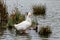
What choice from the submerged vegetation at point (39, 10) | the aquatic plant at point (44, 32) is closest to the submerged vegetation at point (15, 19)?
the aquatic plant at point (44, 32)

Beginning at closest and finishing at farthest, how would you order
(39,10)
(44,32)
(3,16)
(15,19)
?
(44,32) → (15,19) → (3,16) → (39,10)

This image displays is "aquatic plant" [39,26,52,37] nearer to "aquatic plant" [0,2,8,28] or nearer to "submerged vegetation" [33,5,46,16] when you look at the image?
"aquatic plant" [0,2,8,28]

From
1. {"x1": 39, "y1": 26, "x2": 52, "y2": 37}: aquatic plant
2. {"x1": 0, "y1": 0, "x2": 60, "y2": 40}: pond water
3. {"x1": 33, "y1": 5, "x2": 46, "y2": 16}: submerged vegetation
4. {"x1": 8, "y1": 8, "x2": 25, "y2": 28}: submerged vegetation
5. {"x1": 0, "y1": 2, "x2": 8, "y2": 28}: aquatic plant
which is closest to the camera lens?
{"x1": 0, "y1": 0, "x2": 60, "y2": 40}: pond water

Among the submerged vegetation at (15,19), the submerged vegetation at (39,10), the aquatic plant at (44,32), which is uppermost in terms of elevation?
the submerged vegetation at (39,10)

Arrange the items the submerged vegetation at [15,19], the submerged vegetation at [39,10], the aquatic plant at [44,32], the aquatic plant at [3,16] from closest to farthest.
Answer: the aquatic plant at [44,32], the submerged vegetation at [15,19], the aquatic plant at [3,16], the submerged vegetation at [39,10]

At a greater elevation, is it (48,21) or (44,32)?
(48,21)

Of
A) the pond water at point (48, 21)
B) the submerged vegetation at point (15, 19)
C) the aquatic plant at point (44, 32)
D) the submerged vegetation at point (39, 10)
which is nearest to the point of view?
the pond water at point (48, 21)

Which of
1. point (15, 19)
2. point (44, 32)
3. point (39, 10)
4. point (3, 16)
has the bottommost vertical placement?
point (44, 32)

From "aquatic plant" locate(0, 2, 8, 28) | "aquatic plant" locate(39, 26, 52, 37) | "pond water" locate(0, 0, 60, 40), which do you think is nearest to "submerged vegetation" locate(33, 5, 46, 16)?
"pond water" locate(0, 0, 60, 40)

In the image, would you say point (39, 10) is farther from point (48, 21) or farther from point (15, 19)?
point (15, 19)

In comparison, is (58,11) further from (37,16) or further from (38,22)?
(38,22)

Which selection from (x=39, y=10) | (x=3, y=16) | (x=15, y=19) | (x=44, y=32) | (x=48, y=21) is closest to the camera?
(x=44, y=32)

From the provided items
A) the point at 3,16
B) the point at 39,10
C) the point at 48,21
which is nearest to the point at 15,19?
the point at 3,16

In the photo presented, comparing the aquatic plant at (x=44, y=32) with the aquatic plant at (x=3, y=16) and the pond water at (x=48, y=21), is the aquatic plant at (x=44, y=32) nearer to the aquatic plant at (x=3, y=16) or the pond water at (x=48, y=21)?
the pond water at (x=48, y=21)
